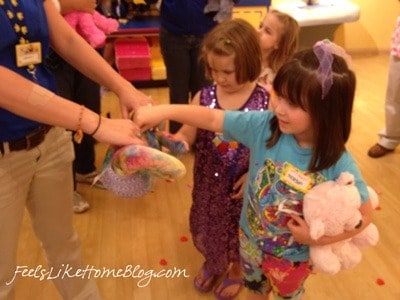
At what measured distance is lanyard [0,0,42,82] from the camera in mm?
964

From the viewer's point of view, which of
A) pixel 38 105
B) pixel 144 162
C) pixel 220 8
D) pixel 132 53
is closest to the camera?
pixel 38 105

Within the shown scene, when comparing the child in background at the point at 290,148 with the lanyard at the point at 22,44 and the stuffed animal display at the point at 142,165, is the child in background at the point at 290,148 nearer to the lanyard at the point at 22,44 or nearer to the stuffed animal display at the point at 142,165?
the stuffed animal display at the point at 142,165

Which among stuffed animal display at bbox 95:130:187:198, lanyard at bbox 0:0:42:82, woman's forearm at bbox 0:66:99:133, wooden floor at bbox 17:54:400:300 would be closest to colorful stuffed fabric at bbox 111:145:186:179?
stuffed animal display at bbox 95:130:187:198

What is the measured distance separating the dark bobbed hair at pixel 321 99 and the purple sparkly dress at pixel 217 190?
1.23 feet

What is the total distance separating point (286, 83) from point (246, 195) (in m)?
0.36

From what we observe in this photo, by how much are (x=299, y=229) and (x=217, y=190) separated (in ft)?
1.48

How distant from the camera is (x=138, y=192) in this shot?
123 centimetres

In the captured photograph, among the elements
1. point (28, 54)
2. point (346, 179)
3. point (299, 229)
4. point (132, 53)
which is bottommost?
point (132, 53)

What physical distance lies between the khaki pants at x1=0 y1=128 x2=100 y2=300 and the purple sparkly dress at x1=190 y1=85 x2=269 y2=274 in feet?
1.41

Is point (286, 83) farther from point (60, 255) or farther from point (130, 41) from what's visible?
point (130, 41)

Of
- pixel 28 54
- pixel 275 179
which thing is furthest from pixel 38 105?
pixel 275 179

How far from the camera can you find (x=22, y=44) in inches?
39.4

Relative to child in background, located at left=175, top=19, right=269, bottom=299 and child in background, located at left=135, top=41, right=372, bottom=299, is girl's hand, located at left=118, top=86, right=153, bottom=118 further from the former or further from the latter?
child in background, located at left=175, top=19, right=269, bottom=299

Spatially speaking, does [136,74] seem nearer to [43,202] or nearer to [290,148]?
[43,202]
